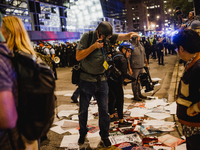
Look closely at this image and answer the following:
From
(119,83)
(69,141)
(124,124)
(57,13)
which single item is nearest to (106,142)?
(69,141)

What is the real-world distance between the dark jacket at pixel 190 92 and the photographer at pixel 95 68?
54.6 inches

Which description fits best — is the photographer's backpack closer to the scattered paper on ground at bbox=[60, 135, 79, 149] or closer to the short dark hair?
the short dark hair

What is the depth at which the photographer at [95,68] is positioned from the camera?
10.6 feet

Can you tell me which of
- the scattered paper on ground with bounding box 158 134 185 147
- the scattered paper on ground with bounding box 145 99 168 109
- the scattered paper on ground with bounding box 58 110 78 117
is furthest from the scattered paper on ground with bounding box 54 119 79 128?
the scattered paper on ground with bounding box 145 99 168 109

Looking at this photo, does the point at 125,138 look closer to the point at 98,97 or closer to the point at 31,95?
the point at 98,97

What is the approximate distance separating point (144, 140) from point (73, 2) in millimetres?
51561

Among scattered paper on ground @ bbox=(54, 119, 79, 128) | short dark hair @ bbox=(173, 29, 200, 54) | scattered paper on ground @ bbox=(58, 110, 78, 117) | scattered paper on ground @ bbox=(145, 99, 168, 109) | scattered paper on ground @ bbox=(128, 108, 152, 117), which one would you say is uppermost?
short dark hair @ bbox=(173, 29, 200, 54)

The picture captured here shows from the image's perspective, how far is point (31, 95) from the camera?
4.72ft

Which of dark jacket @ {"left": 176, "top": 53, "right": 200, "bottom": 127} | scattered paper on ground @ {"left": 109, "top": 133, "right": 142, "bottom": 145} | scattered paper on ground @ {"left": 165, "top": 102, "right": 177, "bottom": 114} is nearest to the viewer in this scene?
dark jacket @ {"left": 176, "top": 53, "right": 200, "bottom": 127}

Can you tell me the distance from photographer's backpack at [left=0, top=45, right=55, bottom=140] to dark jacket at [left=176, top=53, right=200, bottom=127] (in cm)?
143

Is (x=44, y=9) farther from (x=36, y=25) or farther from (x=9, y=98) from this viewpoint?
(x=9, y=98)

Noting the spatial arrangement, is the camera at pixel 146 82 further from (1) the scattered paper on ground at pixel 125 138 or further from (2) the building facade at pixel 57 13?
(2) the building facade at pixel 57 13

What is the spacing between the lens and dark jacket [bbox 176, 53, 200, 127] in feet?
6.81

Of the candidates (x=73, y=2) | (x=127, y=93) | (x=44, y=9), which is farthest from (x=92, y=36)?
(x=73, y=2)
